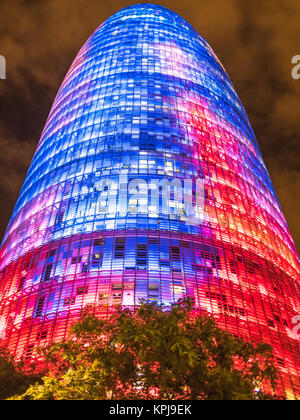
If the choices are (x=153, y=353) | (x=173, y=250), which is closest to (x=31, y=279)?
(x=173, y=250)

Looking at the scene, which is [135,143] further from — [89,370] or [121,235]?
[89,370]

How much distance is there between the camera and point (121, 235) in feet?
152

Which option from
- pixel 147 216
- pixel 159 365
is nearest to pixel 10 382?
pixel 159 365

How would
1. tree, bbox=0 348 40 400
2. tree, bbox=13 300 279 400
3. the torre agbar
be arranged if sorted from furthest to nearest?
the torre agbar → tree, bbox=0 348 40 400 → tree, bbox=13 300 279 400

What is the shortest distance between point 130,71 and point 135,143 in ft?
66.7

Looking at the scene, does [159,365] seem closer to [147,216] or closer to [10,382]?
[10,382]

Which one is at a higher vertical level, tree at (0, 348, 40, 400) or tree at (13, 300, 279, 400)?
tree at (0, 348, 40, 400)

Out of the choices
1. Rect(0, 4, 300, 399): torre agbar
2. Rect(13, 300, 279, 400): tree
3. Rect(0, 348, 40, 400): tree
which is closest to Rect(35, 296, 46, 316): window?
Rect(0, 4, 300, 399): torre agbar

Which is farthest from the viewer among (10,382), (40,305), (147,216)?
(147,216)

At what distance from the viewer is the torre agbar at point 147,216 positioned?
4231 centimetres

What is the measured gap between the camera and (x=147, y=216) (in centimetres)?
4825

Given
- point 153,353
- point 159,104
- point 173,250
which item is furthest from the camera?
point 159,104

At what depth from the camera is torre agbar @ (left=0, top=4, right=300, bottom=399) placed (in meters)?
42.3

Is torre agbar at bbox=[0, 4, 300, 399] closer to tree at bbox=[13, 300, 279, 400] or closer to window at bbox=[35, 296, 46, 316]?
window at bbox=[35, 296, 46, 316]
